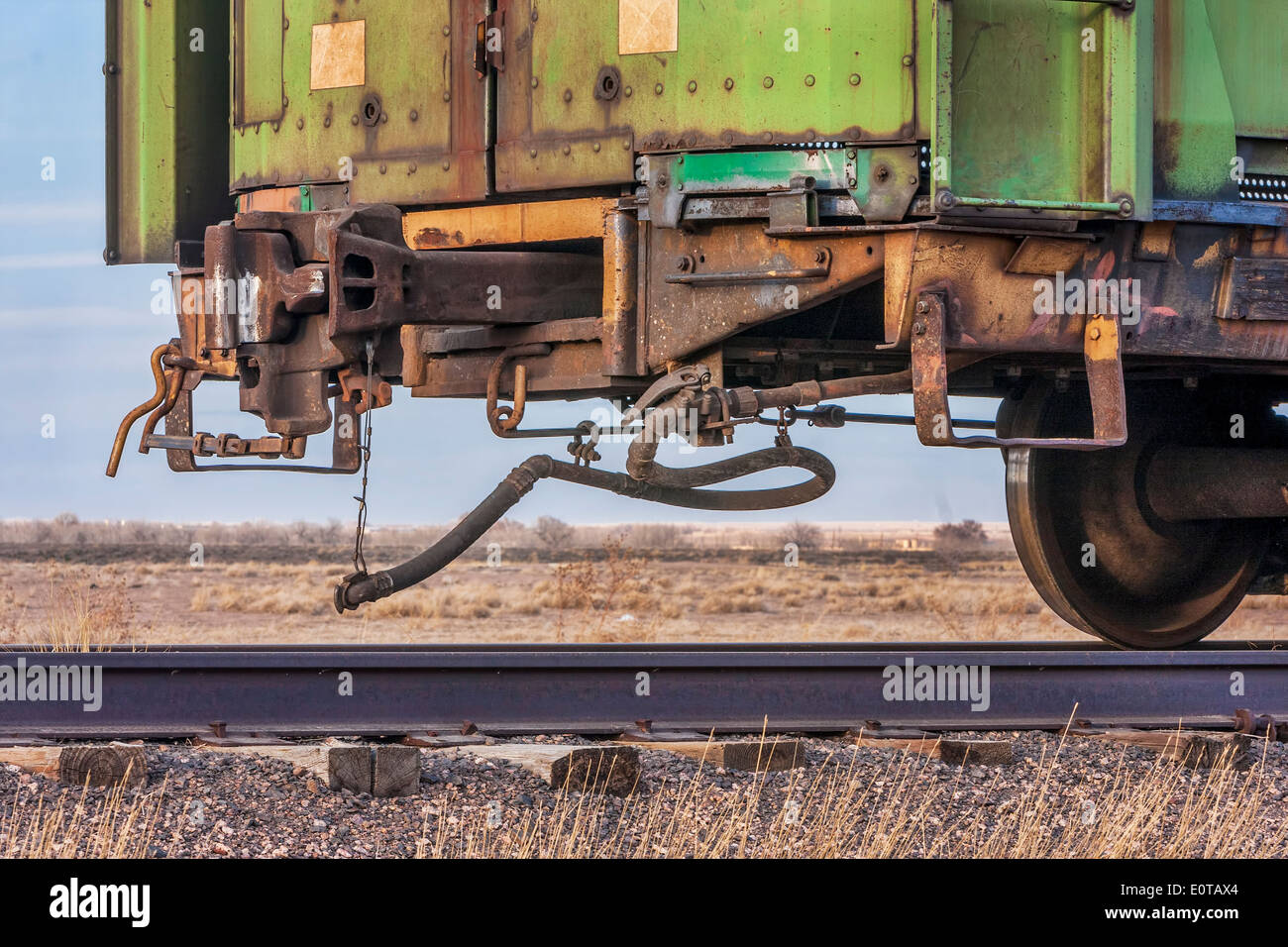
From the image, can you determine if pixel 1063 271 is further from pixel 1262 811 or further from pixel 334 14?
pixel 334 14

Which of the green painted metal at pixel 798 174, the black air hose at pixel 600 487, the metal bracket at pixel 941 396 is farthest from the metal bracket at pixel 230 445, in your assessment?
the metal bracket at pixel 941 396

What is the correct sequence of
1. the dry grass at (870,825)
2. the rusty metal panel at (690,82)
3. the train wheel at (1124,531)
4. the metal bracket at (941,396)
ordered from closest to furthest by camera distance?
the dry grass at (870,825) < the metal bracket at (941,396) < the rusty metal panel at (690,82) < the train wheel at (1124,531)

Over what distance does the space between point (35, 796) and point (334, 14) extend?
333 cm

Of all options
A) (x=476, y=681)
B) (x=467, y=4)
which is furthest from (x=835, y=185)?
(x=476, y=681)

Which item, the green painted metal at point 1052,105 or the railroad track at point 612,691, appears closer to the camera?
the green painted metal at point 1052,105

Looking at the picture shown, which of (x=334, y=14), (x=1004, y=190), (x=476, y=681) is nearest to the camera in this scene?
(x=1004, y=190)

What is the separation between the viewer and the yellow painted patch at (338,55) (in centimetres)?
665

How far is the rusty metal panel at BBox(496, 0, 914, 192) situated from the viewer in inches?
225

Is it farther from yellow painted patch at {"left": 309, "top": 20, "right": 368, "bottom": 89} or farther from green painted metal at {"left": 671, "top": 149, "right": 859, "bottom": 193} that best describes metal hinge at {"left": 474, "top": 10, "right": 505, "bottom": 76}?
green painted metal at {"left": 671, "top": 149, "right": 859, "bottom": 193}

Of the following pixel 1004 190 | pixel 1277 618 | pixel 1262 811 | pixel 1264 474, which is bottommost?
pixel 1277 618

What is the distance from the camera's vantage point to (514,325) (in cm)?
643

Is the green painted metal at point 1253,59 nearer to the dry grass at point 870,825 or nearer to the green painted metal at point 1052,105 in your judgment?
the green painted metal at point 1052,105

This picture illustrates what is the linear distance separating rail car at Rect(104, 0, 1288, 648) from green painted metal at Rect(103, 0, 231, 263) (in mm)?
340

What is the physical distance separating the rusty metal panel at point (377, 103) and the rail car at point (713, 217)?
0.01 meters
